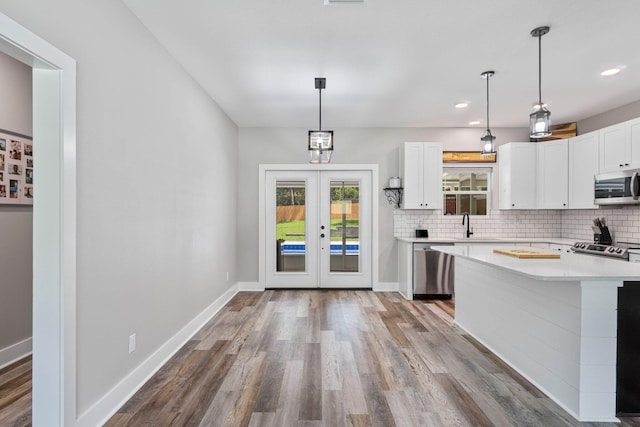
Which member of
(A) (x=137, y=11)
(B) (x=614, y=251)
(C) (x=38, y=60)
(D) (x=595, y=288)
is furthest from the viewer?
(B) (x=614, y=251)

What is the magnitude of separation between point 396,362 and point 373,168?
11.2 ft

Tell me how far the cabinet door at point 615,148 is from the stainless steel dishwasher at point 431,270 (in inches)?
89.3

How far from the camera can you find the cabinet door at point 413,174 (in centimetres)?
532

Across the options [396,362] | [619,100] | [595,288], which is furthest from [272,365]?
[619,100]

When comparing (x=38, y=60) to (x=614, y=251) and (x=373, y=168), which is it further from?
(x=614, y=251)

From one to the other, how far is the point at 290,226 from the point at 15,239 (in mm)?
3523

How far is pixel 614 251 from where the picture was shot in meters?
3.83

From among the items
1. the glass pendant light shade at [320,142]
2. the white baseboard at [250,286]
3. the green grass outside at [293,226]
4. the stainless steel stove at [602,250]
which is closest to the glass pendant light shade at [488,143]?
the glass pendant light shade at [320,142]

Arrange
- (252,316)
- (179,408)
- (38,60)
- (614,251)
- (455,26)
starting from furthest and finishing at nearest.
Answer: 1. (252,316)
2. (614,251)
3. (455,26)
4. (179,408)
5. (38,60)

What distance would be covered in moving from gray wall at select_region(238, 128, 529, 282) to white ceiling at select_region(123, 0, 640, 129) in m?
1.02

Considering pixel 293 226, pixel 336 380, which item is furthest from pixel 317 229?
pixel 336 380

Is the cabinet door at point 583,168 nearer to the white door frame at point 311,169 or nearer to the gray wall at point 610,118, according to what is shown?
the gray wall at point 610,118

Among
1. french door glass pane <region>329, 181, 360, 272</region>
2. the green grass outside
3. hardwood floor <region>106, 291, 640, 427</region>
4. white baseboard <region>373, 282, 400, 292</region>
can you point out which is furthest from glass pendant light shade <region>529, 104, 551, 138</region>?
white baseboard <region>373, 282, 400, 292</region>

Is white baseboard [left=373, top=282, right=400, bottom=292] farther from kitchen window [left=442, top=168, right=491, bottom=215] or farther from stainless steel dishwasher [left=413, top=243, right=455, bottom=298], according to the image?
kitchen window [left=442, top=168, right=491, bottom=215]
